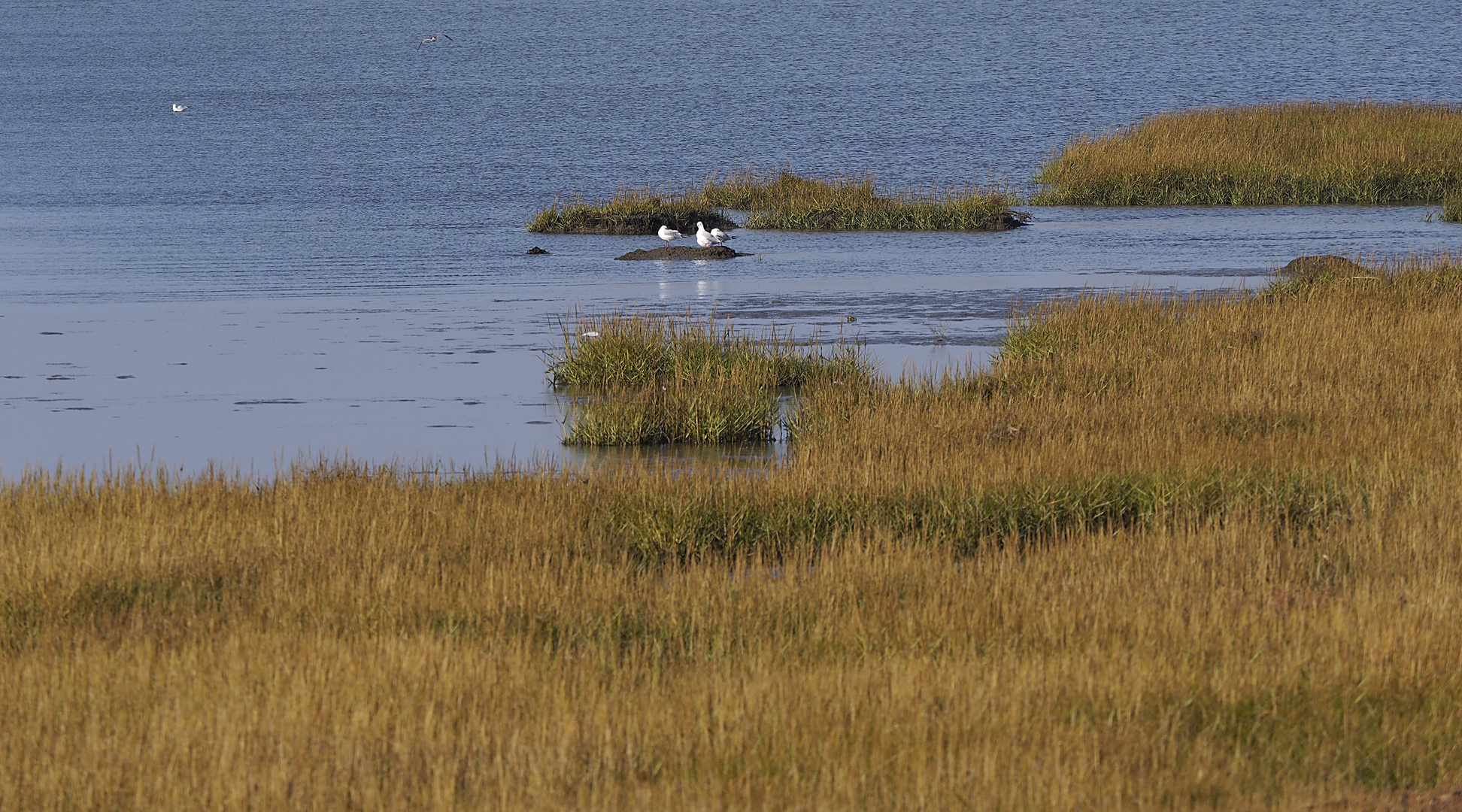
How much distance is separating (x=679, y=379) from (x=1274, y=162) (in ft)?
108

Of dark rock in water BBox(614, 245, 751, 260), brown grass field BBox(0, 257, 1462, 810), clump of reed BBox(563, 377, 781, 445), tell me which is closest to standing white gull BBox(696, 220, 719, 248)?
dark rock in water BBox(614, 245, 751, 260)

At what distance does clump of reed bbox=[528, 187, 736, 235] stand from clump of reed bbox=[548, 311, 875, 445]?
20876mm

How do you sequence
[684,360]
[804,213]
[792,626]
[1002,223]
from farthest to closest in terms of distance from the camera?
[804,213] < [1002,223] < [684,360] < [792,626]

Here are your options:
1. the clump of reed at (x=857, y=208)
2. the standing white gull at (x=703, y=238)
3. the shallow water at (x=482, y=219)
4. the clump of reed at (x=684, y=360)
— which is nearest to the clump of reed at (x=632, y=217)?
the clump of reed at (x=857, y=208)

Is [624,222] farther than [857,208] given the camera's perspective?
No

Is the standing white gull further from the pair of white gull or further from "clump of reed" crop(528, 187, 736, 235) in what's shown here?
"clump of reed" crop(528, 187, 736, 235)

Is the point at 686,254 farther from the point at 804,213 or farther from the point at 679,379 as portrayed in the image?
the point at 679,379

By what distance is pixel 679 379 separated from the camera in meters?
15.6

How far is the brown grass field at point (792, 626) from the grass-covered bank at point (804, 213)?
89.1 feet

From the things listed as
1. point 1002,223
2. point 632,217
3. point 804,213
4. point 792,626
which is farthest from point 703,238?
point 792,626

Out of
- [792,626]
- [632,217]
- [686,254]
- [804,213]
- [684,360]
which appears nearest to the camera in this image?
[792,626]

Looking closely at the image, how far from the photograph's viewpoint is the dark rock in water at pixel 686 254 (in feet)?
112

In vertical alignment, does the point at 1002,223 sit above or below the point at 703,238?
below

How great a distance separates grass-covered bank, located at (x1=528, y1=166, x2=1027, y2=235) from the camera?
39.8 meters
